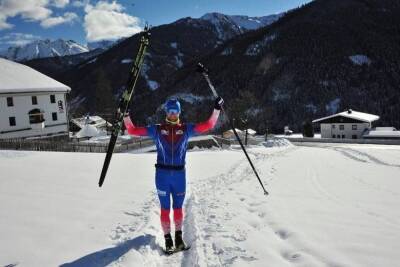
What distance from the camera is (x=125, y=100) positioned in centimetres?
746

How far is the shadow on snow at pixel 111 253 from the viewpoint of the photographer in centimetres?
520

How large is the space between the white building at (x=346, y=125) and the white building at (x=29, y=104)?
182ft

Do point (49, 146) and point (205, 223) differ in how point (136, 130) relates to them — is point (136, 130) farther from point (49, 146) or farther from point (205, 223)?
point (49, 146)

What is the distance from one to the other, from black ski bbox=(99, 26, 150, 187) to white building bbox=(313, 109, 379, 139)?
2922 inches

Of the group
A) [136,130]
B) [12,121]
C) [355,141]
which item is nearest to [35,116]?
[12,121]

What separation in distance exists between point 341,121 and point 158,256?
77.2 m

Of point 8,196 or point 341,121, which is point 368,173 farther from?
point 341,121

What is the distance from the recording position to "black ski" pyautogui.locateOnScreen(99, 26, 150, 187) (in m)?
7.34

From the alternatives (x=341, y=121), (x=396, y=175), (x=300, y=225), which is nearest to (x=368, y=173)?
(x=396, y=175)

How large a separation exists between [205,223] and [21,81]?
39.1 meters

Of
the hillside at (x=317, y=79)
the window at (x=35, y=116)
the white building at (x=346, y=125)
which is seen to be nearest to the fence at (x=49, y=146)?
the window at (x=35, y=116)

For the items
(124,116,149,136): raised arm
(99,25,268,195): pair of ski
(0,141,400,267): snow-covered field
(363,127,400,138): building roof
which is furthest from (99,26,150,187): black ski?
(363,127,400,138): building roof

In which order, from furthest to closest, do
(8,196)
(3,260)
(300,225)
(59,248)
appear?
(8,196), (300,225), (59,248), (3,260)

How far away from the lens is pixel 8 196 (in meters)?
8.80
